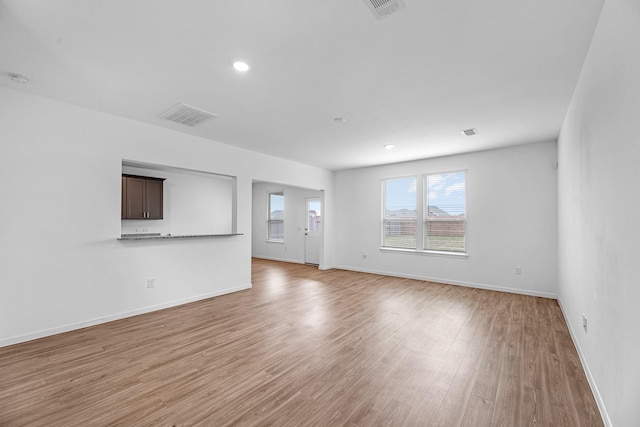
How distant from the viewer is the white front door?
8.21 meters

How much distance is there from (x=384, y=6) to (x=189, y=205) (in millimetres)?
6586

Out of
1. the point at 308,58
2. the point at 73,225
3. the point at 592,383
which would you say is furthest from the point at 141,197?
the point at 592,383

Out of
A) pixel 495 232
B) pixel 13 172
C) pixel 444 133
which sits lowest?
pixel 495 232

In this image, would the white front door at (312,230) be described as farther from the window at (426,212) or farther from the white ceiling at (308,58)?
A: the white ceiling at (308,58)

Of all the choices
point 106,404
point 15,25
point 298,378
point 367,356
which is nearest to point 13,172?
point 15,25

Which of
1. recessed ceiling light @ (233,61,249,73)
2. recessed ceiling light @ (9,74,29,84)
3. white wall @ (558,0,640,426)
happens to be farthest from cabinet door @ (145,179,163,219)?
white wall @ (558,0,640,426)

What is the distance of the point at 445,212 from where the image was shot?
5.82 m

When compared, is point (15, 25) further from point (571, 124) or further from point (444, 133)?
point (571, 124)

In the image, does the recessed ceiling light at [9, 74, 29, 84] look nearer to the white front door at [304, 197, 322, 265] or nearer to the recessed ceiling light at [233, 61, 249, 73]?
the recessed ceiling light at [233, 61, 249, 73]

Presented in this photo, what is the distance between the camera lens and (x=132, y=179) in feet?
18.7

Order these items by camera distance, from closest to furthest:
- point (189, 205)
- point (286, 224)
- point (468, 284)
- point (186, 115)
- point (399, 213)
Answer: point (186, 115), point (468, 284), point (399, 213), point (189, 205), point (286, 224)

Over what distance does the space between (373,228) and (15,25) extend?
6264mm

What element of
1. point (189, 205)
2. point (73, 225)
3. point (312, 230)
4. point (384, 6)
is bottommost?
point (312, 230)

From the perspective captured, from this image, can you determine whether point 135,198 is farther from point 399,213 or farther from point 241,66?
point 399,213
